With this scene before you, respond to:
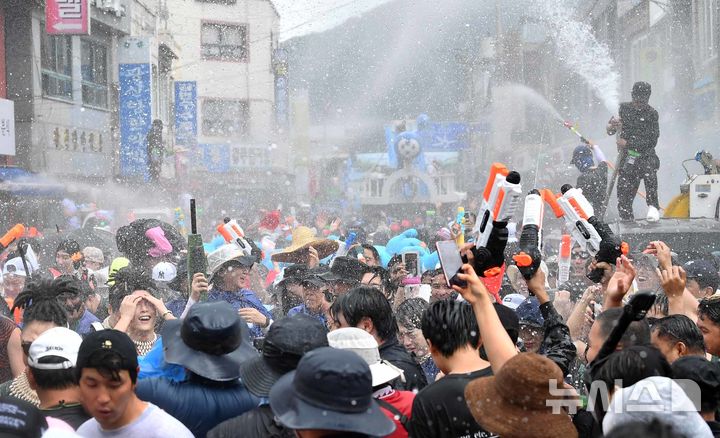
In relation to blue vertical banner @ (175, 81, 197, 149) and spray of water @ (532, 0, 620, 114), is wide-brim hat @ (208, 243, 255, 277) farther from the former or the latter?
spray of water @ (532, 0, 620, 114)

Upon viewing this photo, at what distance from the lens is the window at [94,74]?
22094mm

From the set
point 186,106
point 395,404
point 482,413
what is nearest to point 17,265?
point 395,404

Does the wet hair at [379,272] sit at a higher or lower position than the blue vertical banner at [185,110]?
lower

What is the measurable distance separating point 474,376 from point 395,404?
32 cm

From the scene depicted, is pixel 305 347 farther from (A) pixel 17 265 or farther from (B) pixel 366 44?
(B) pixel 366 44

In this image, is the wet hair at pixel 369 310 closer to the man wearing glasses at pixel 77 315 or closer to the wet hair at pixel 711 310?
the wet hair at pixel 711 310

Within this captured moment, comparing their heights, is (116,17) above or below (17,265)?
above

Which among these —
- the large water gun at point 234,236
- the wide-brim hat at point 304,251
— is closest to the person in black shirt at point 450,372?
the large water gun at point 234,236

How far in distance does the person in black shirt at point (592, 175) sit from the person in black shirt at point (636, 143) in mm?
333

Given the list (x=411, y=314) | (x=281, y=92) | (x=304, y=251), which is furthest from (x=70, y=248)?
(x=281, y=92)

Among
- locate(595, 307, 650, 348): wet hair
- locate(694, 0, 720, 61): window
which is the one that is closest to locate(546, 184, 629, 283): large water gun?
locate(595, 307, 650, 348): wet hair

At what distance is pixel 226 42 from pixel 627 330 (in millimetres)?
39962

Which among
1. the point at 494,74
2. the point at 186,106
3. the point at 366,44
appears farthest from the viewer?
the point at 366,44

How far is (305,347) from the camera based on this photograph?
2.94 meters
